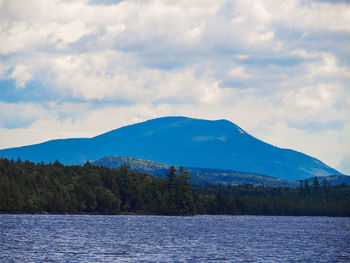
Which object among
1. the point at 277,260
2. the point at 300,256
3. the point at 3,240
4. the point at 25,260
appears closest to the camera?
the point at 25,260

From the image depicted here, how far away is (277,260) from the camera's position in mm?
90688

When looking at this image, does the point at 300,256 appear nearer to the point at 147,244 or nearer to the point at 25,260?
the point at 147,244

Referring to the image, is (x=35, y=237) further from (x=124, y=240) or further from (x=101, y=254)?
(x=101, y=254)

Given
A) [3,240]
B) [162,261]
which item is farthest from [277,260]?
[3,240]

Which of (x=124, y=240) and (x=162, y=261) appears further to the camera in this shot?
(x=124, y=240)

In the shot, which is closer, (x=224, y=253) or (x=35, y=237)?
(x=224, y=253)

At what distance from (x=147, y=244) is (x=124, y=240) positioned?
9.58 meters

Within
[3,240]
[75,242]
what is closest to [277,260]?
[75,242]

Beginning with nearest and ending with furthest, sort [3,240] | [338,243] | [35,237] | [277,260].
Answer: [277,260], [3,240], [35,237], [338,243]

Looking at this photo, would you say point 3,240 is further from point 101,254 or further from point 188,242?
point 188,242

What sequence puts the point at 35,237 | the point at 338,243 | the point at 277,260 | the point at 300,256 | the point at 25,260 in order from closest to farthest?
1. the point at 25,260
2. the point at 277,260
3. the point at 300,256
4. the point at 35,237
5. the point at 338,243

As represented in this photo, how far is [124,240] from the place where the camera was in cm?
12100

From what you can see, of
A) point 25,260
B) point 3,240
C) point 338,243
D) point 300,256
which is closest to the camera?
point 25,260

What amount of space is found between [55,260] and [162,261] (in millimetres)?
16365
